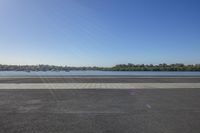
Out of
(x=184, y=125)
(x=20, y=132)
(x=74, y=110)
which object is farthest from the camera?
(x=74, y=110)

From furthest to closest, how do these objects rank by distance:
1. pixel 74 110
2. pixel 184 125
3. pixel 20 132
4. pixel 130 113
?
pixel 74 110 < pixel 130 113 < pixel 184 125 < pixel 20 132

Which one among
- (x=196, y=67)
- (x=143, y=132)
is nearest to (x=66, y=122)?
(x=143, y=132)

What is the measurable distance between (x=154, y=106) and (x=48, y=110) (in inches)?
150

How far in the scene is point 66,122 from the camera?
19.2ft

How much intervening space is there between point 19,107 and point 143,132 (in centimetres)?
488

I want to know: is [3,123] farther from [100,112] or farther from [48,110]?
[100,112]

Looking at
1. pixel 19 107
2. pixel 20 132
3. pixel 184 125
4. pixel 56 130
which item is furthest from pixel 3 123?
pixel 184 125

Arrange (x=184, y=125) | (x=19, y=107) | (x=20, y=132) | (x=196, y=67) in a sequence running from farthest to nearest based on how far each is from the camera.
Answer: (x=196, y=67)
(x=19, y=107)
(x=184, y=125)
(x=20, y=132)

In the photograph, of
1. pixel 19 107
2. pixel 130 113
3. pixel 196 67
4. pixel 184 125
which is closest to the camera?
pixel 184 125

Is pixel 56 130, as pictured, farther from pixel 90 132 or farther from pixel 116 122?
pixel 116 122

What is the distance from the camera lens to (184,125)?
5.54 meters

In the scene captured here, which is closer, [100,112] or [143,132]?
[143,132]

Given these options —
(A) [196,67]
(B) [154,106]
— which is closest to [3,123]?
(B) [154,106]

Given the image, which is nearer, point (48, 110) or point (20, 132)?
point (20, 132)
